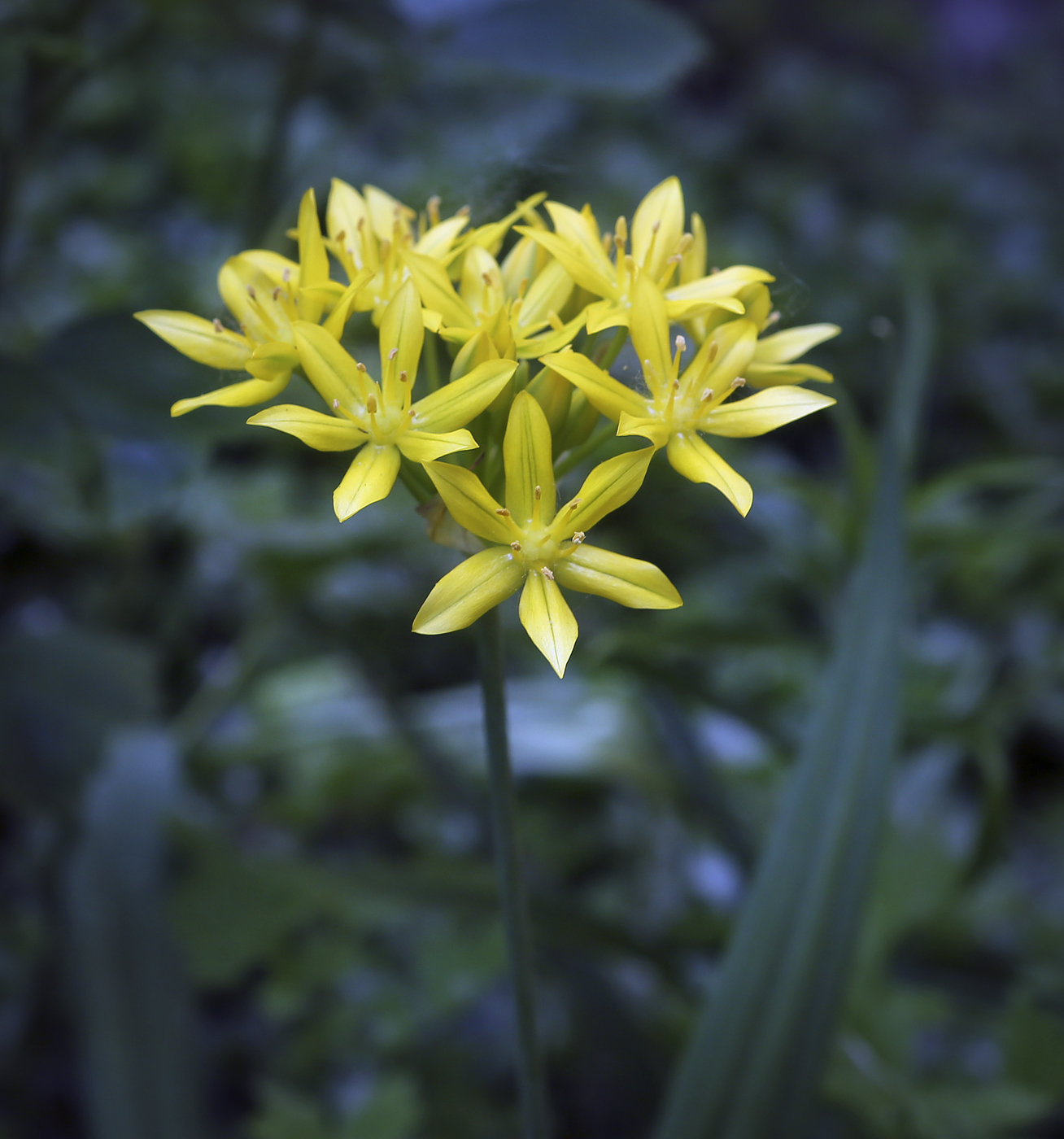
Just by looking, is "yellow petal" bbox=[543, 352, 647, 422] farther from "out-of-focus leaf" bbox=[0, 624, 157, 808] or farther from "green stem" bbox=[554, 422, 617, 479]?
"out-of-focus leaf" bbox=[0, 624, 157, 808]

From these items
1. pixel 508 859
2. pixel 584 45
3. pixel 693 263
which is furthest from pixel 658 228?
pixel 584 45

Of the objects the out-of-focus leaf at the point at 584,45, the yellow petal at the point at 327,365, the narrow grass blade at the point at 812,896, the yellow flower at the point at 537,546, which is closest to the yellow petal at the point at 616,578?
the yellow flower at the point at 537,546

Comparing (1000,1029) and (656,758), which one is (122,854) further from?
(1000,1029)

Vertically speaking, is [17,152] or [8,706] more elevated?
[17,152]

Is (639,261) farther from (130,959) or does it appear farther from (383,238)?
(130,959)

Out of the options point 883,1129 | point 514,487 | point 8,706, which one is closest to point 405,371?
point 514,487

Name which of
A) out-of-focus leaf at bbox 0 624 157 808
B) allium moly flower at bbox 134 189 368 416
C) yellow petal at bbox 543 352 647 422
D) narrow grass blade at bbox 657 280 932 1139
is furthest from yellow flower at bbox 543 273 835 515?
out-of-focus leaf at bbox 0 624 157 808

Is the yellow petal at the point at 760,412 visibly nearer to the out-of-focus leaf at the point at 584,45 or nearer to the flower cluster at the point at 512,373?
the flower cluster at the point at 512,373
